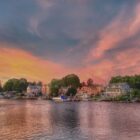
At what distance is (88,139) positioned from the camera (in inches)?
2053

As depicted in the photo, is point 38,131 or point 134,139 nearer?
point 134,139

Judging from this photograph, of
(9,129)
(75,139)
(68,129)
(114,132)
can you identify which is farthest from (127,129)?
(9,129)

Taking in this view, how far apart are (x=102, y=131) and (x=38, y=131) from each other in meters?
10.5

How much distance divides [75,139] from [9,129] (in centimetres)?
1696

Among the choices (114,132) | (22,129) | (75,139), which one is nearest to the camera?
(75,139)

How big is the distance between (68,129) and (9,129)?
33.7 ft

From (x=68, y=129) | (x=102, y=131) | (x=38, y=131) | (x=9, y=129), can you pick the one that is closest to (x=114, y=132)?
(x=102, y=131)

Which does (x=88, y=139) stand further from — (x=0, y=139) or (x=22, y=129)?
(x=22, y=129)

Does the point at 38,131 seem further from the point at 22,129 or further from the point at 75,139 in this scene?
the point at 75,139

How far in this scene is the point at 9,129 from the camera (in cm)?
6475

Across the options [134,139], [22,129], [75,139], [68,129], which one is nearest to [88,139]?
[75,139]

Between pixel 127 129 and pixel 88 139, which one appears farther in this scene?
pixel 127 129

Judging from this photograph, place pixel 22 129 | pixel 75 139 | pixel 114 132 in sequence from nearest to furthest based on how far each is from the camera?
pixel 75 139 < pixel 114 132 < pixel 22 129

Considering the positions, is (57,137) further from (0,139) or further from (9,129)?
(9,129)
